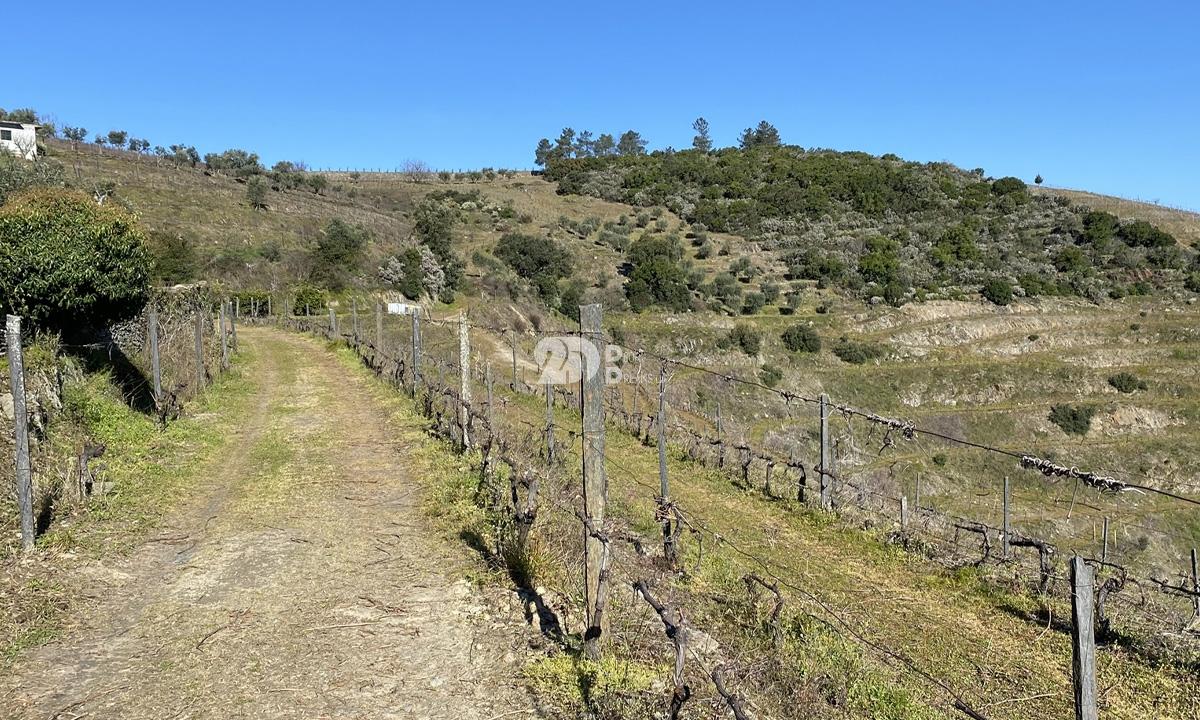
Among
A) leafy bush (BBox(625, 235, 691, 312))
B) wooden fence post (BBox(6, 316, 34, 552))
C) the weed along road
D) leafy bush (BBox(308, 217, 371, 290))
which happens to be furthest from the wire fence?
leafy bush (BBox(625, 235, 691, 312))

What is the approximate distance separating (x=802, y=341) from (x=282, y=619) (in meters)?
34.2

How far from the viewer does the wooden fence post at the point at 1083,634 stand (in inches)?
123

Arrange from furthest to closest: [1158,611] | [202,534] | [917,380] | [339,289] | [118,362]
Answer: [339,289] → [917,380] → [118,362] → [1158,611] → [202,534]

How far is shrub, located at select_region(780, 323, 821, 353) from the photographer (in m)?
37.6

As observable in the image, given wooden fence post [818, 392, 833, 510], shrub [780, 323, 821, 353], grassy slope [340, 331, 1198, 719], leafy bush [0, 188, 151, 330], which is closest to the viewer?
grassy slope [340, 331, 1198, 719]

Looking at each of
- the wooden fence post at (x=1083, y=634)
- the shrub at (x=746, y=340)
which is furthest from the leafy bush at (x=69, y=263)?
the shrub at (x=746, y=340)

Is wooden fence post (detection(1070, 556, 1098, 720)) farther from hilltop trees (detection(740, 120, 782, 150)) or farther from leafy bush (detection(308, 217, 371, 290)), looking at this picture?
hilltop trees (detection(740, 120, 782, 150))

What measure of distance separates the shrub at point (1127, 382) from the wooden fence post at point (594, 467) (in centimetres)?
3558

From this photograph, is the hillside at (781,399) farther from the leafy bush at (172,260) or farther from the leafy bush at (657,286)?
the leafy bush at (172,260)

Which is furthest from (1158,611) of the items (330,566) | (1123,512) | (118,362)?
(1123,512)

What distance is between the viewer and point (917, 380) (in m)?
34.5

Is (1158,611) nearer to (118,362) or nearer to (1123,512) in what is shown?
(118,362)

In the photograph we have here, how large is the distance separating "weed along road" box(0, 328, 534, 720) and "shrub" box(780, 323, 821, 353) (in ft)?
98.4

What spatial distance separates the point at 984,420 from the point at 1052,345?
38.0ft
